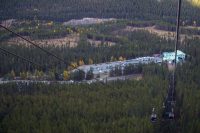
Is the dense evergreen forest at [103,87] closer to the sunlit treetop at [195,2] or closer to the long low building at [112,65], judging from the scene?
the long low building at [112,65]

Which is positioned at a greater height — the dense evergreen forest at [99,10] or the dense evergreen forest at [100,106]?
the dense evergreen forest at [99,10]

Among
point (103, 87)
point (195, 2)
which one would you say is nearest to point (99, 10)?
point (195, 2)

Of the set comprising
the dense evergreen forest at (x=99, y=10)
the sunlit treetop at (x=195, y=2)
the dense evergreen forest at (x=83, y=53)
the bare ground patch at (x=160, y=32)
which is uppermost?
the sunlit treetop at (x=195, y=2)

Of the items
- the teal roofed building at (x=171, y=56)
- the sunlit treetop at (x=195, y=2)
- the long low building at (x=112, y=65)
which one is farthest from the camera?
the sunlit treetop at (x=195, y=2)

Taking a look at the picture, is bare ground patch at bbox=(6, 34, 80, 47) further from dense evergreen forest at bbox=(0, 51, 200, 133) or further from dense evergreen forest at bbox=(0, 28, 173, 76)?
dense evergreen forest at bbox=(0, 51, 200, 133)

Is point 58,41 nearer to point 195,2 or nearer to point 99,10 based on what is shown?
point 99,10

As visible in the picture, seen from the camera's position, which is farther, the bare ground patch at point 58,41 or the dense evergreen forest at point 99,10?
the dense evergreen forest at point 99,10

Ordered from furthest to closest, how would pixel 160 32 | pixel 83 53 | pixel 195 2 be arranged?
pixel 195 2, pixel 160 32, pixel 83 53

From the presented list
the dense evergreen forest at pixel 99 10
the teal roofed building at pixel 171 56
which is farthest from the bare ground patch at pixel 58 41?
the teal roofed building at pixel 171 56

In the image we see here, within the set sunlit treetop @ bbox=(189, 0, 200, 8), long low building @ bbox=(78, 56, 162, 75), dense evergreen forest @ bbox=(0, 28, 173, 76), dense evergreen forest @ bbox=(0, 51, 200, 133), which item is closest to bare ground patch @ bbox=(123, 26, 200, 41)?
dense evergreen forest @ bbox=(0, 28, 173, 76)
